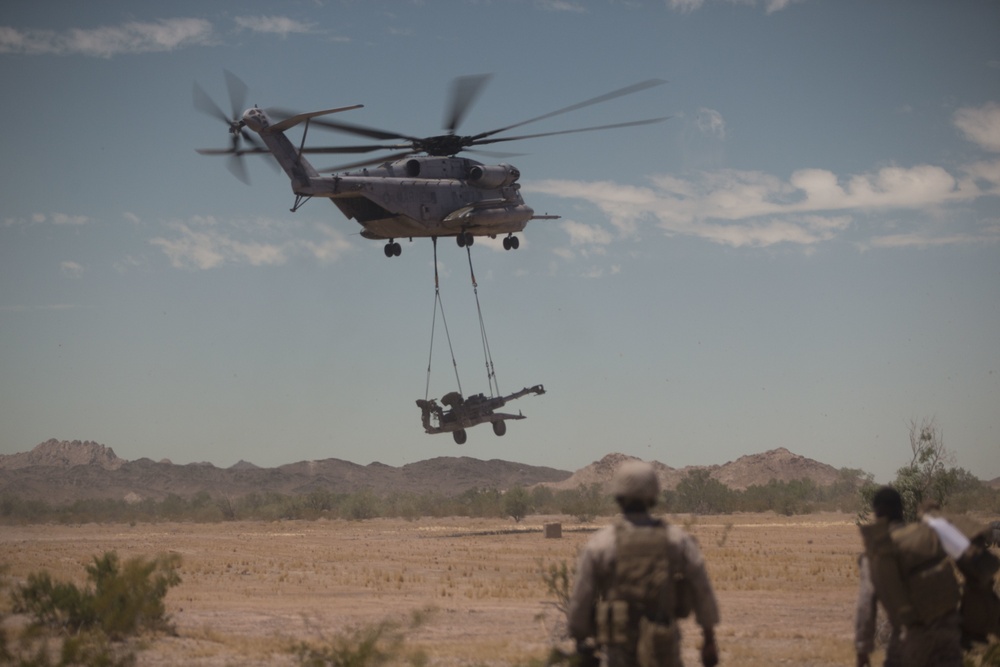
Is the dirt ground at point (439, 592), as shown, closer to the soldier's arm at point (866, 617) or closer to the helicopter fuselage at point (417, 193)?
the soldier's arm at point (866, 617)

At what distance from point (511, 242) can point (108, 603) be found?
60.4 ft

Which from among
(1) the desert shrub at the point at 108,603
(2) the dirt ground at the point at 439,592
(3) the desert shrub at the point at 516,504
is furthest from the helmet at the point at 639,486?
(3) the desert shrub at the point at 516,504

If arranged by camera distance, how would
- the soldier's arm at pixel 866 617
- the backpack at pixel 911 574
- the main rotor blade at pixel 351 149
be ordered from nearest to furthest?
1. the backpack at pixel 911 574
2. the soldier's arm at pixel 866 617
3. the main rotor blade at pixel 351 149

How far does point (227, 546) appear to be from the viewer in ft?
120

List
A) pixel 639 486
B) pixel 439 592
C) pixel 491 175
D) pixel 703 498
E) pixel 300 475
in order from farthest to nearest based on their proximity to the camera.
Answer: pixel 300 475 → pixel 703 498 → pixel 491 175 → pixel 439 592 → pixel 639 486

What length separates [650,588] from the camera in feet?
19.5

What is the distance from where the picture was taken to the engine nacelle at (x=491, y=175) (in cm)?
2934

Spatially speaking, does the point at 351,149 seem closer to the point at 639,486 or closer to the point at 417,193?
the point at 417,193

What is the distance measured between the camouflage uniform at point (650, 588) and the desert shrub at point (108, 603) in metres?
8.67

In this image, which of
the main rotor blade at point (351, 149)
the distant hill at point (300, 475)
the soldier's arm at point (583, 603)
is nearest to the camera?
the soldier's arm at point (583, 603)

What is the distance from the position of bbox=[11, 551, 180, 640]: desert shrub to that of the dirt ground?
1.50ft

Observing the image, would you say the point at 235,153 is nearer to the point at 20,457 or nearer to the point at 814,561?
the point at 814,561

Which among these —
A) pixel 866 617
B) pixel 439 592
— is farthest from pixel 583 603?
pixel 439 592

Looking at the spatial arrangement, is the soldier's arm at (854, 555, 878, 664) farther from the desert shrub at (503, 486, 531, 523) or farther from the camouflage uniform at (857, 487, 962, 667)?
the desert shrub at (503, 486, 531, 523)
